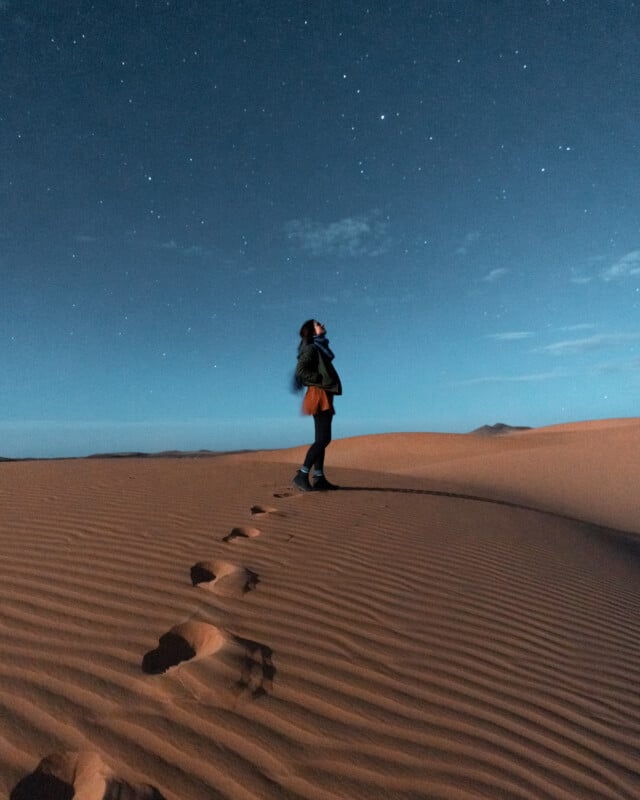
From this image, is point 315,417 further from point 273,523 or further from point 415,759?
point 415,759

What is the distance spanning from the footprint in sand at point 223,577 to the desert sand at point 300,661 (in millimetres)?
22

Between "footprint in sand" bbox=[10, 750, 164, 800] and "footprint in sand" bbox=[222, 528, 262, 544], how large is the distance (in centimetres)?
287

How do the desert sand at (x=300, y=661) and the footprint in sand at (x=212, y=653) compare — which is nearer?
the desert sand at (x=300, y=661)

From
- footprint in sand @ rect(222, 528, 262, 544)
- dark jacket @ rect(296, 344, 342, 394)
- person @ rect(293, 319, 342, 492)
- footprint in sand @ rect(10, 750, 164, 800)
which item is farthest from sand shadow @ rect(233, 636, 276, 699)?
dark jacket @ rect(296, 344, 342, 394)

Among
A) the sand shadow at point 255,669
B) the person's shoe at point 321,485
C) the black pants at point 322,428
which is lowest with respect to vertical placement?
the sand shadow at point 255,669

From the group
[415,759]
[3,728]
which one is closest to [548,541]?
[415,759]

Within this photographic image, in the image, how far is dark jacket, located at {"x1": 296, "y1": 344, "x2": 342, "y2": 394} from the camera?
725 centimetres

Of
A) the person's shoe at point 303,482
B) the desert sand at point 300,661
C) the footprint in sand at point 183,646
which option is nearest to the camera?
the desert sand at point 300,661

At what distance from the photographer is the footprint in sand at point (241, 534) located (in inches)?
187

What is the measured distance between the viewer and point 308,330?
735cm

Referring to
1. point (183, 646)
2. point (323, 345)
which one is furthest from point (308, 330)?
point (183, 646)

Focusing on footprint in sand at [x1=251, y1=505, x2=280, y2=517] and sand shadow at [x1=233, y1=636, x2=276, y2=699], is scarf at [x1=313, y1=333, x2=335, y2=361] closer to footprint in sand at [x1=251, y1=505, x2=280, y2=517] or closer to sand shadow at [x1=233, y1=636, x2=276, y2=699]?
footprint in sand at [x1=251, y1=505, x2=280, y2=517]

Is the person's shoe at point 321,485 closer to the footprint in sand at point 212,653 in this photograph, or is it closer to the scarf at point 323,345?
the scarf at point 323,345

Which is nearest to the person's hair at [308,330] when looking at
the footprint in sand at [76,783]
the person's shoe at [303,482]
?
the person's shoe at [303,482]
